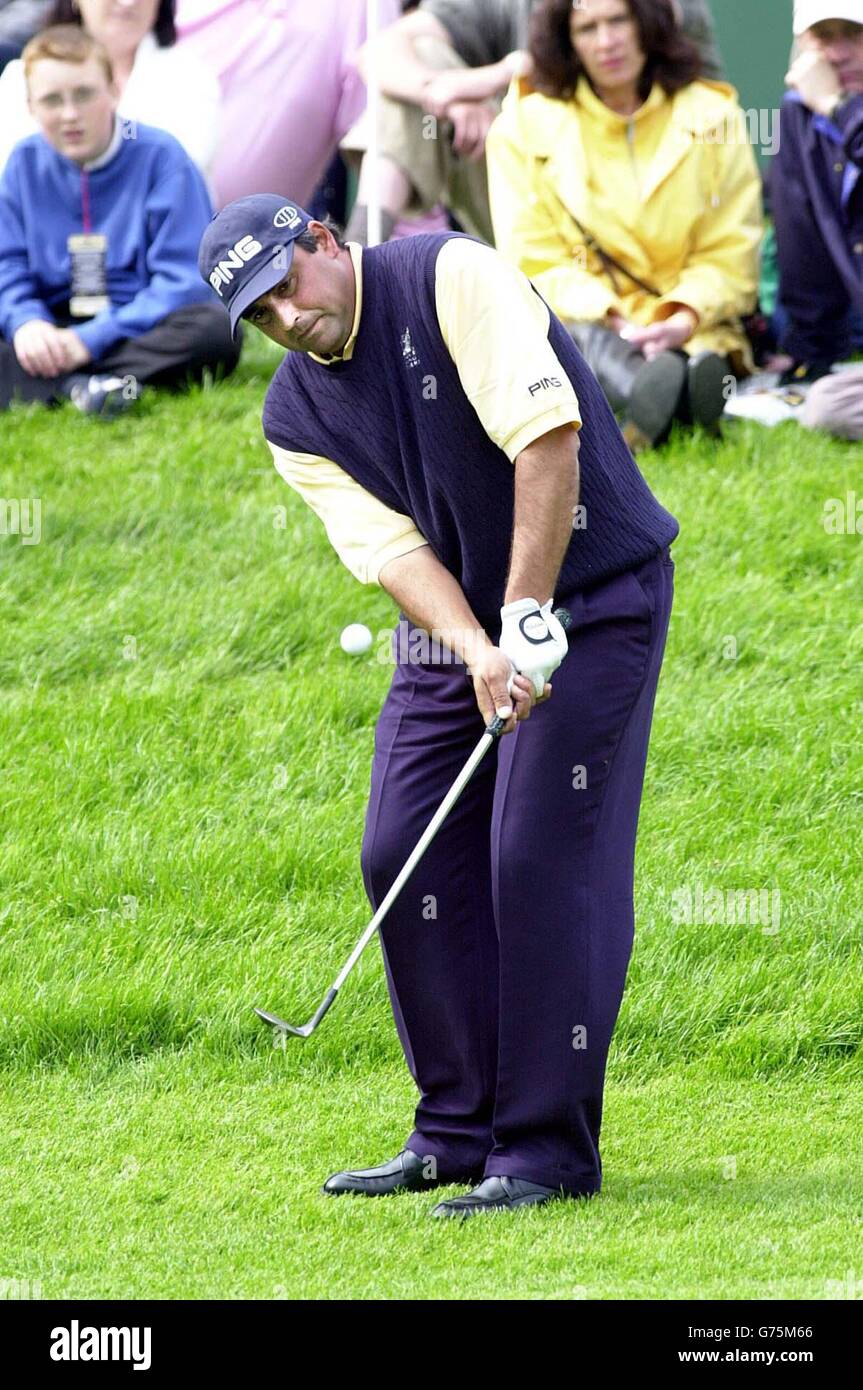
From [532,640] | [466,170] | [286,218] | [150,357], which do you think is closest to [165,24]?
[466,170]

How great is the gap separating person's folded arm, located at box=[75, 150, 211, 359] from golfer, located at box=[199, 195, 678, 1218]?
4124 mm

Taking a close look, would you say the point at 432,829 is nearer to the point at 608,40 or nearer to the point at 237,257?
the point at 237,257

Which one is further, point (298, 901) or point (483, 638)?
point (298, 901)

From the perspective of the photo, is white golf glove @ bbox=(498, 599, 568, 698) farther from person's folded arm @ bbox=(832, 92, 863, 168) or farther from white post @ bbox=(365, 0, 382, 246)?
white post @ bbox=(365, 0, 382, 246)

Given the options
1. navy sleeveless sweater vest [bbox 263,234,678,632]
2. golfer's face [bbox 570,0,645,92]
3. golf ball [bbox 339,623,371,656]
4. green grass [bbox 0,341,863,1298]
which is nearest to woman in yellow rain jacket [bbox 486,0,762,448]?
golfer's face [bbox 570,0,645,92]

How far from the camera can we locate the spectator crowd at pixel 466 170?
8234mm

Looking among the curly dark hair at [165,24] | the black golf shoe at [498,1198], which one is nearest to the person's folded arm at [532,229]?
the curly dark hair at [165,24]

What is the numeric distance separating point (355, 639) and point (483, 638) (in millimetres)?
2939

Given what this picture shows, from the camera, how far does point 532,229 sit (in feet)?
27.3

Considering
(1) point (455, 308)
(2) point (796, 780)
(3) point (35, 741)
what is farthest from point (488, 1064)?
(3) point (35, 741)

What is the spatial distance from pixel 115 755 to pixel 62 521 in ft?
4.97

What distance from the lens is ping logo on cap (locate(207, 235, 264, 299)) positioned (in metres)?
4.23

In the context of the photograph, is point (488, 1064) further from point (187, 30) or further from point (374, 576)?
point (187, 30)

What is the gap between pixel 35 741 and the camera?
274 inches
